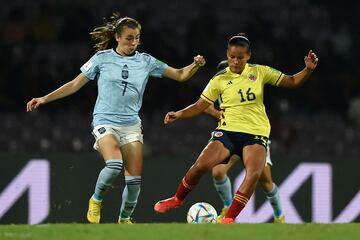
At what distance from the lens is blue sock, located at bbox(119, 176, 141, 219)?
9320mm

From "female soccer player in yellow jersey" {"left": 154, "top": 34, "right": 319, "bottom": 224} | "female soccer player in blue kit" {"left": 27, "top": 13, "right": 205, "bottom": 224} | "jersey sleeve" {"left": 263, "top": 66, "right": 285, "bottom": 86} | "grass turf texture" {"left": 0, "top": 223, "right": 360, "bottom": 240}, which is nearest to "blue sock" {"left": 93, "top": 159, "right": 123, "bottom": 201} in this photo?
"female soccer player in blue kit" {"left": 27, "top": 13, "right": 205, "bottom": 224}

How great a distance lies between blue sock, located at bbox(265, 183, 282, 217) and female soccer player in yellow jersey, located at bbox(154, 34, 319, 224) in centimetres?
214

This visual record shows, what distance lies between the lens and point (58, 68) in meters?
15.2

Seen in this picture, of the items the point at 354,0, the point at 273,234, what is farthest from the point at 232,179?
the point at 354,0

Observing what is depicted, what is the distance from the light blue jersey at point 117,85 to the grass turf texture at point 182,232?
143cm

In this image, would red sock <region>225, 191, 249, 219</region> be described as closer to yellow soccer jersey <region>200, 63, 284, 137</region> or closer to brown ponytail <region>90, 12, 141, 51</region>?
yellow soccer jersey <region>200, 63, 284, 137</region>

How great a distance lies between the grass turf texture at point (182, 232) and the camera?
24.5 feet

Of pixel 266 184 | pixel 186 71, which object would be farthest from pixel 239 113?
pixel 266 184

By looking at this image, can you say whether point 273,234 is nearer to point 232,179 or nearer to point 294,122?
point 232,179

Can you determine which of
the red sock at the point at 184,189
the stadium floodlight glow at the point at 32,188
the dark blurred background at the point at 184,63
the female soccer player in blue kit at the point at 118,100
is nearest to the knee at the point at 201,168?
the red sock at the point at 184,189

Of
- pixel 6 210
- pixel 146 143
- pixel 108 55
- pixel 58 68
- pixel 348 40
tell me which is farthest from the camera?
pixel 348 40

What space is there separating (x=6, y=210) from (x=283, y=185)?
3400 millimetres

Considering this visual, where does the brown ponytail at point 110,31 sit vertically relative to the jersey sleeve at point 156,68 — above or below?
above

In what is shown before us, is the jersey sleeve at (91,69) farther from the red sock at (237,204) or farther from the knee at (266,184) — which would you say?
the knee at (266,184)
